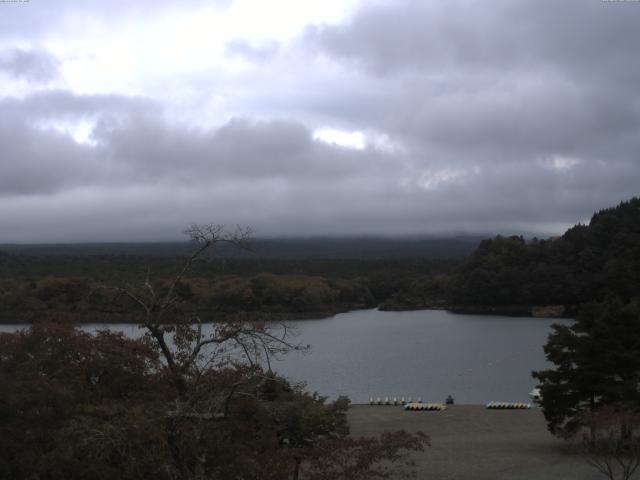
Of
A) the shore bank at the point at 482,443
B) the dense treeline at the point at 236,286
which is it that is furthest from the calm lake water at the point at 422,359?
the dense treeline at the point at 236,286

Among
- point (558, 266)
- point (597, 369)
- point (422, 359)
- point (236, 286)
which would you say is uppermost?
point (558, 266)

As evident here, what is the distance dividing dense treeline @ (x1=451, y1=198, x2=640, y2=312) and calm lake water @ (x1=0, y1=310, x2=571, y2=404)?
10.0m

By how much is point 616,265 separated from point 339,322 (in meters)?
29.1

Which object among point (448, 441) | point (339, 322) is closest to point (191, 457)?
point (448, 441)

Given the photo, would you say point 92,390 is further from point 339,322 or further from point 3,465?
point 339,322

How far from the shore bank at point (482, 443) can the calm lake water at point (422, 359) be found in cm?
423

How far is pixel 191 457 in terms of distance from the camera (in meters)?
7.70

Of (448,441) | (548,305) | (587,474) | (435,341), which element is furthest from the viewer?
(548,305)

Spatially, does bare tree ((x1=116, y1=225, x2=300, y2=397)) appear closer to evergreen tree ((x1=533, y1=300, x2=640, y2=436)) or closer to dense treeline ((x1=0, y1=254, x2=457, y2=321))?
evergreen tree ((x1=533, y1=300, x2=640, y2=436))

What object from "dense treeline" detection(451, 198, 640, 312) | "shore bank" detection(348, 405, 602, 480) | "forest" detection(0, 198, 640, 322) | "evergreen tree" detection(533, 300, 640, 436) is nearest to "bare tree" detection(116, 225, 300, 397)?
"shore bank" detection(348, 405, 602, 480)

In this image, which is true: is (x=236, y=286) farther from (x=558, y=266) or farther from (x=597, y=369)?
(x=597, y=369)

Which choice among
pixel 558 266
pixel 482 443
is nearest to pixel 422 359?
pixel 482 443

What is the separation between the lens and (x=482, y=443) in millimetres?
20969

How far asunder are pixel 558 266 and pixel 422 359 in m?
42.8
